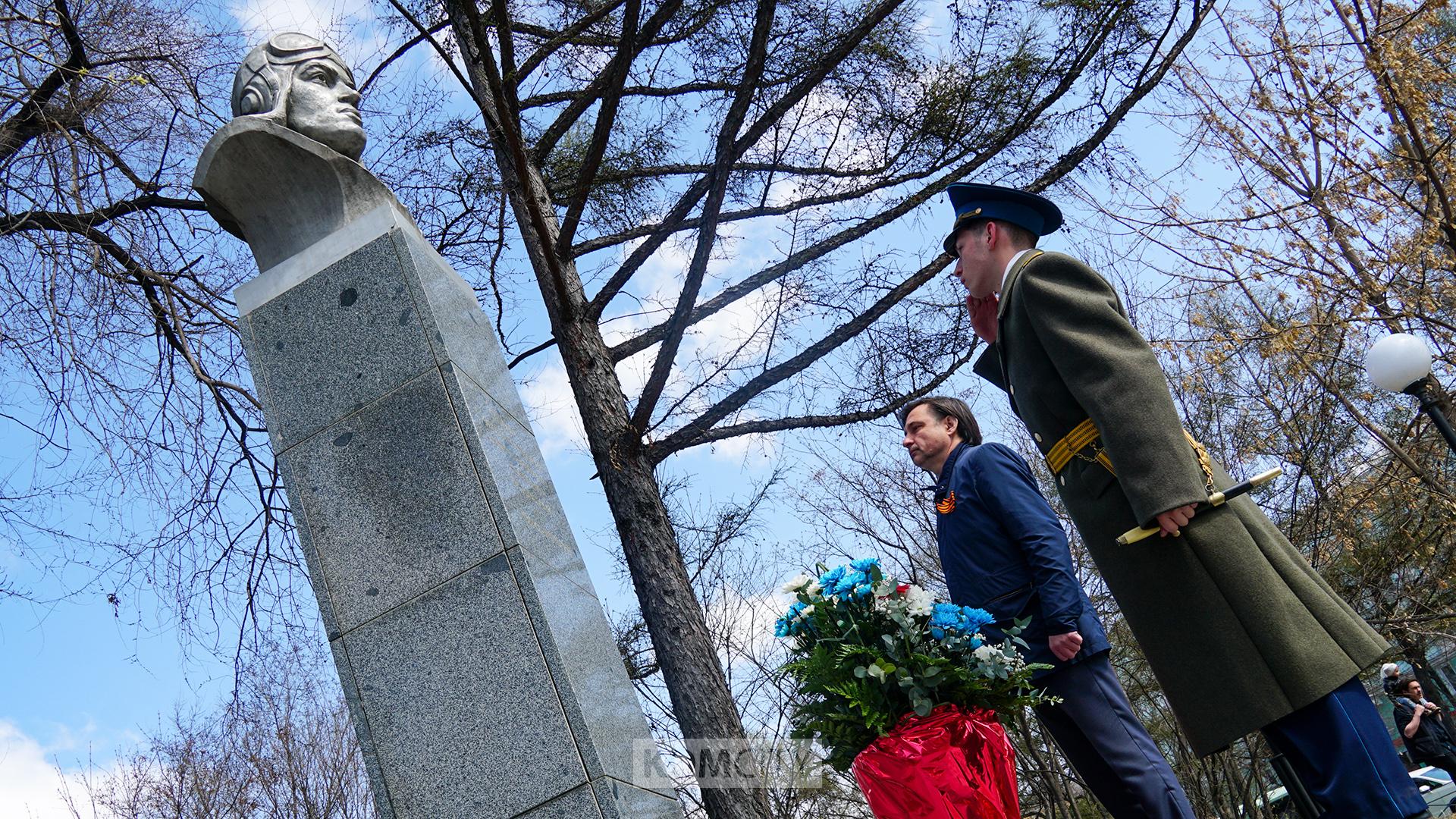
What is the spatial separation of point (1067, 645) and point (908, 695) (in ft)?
1.87

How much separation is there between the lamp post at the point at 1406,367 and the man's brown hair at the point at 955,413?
512 cm

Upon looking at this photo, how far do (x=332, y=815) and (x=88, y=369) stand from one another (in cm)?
1055

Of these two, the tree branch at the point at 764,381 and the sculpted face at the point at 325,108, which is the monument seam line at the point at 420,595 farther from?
the tree branch at the point at 764,381

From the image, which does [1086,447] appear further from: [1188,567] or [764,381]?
[764,381]

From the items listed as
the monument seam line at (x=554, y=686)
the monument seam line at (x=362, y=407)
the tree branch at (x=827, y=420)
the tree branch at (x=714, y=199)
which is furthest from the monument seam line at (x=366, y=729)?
the tree branch at (x=827, y=420)

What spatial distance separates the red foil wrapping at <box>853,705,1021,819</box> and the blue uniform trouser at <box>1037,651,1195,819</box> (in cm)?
33

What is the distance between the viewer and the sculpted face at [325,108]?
12.2 feet

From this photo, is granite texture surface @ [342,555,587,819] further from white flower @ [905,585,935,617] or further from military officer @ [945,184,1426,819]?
military officer @ [945,184,1426,819]

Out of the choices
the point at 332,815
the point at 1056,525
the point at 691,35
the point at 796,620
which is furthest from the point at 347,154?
the point at 332,815

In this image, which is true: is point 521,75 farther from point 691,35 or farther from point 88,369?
point 88,369

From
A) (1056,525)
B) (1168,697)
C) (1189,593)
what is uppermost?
(1056,525)

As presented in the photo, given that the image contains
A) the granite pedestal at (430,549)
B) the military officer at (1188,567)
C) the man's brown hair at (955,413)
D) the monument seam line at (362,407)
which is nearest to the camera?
the military officer at (1188,567)

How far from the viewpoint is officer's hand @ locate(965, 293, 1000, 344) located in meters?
3.10

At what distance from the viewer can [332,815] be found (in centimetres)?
1476
